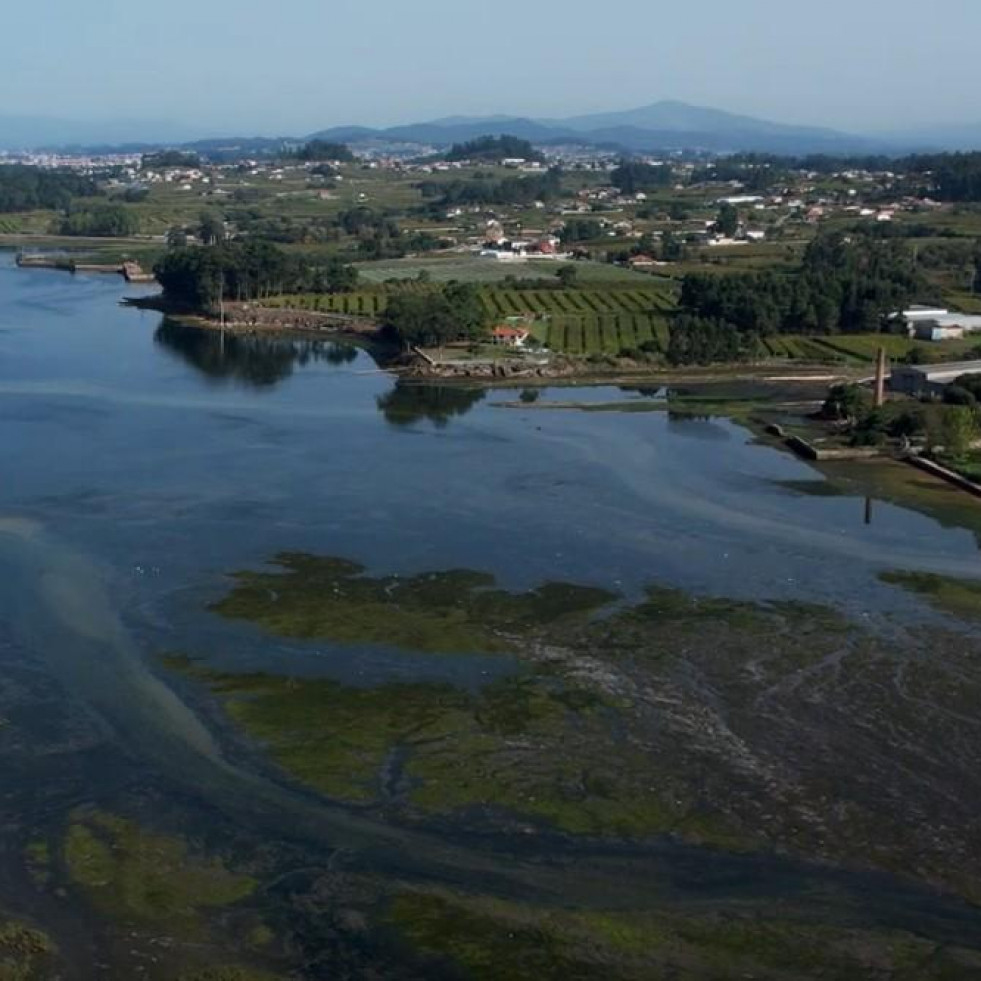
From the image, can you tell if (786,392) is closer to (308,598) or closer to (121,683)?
(308,598)

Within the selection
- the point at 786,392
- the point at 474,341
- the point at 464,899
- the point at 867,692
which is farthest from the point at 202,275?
the point at 464,899

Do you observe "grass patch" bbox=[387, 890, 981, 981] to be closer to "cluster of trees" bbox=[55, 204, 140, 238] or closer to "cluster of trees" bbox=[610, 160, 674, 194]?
"cluster of trees" bbox=[55, 204, 140, 238]

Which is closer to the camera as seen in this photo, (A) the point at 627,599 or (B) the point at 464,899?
(B) the point at 464,899

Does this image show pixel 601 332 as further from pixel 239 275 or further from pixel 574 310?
pixel 239 275

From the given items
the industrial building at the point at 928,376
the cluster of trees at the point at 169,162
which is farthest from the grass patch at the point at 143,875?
the cluster of trees at the point at 169,162

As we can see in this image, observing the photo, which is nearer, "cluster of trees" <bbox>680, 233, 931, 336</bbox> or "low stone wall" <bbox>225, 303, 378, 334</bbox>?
"cluster of trees" <bbox>680, 233, 931, 336</bbox>

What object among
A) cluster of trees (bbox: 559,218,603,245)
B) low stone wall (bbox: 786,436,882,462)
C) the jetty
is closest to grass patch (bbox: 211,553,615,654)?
low stone wall (bbox: 786,436,882,462)
